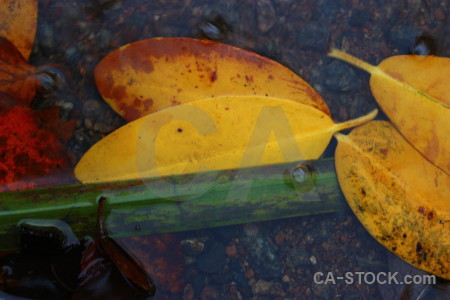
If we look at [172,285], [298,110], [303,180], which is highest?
[298,110]

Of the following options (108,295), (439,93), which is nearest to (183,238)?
(108,295)

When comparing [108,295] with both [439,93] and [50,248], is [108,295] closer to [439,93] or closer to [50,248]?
[50,248]

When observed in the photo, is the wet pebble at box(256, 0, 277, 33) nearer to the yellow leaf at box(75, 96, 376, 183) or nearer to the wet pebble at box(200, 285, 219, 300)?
the yellow leaf at box(75, 96, 376, 183)

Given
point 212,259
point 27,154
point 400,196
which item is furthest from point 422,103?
point 27,154

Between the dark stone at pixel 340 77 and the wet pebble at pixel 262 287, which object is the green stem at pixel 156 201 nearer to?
the wet pebble at pixel 262 287

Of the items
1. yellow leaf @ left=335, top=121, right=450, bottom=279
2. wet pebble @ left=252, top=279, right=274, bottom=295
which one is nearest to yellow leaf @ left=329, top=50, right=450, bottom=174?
yellow leaf @ left=335, top=121, right=450, bottom=279

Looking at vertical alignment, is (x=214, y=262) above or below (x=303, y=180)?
below
